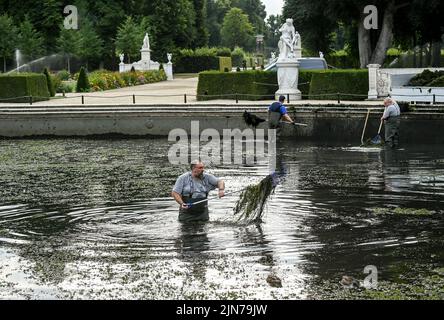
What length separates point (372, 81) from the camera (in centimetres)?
3719

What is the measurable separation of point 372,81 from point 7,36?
42.0 meters

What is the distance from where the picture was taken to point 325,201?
18.7 meters

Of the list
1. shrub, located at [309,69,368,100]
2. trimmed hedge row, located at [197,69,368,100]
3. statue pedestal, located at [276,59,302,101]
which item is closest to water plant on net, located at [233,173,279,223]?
trimmed hedge row, located at [197,69,368,100]

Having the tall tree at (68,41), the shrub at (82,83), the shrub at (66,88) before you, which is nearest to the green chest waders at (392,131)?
the shrub at (66,88)

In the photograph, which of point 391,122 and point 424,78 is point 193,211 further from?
point 424,78

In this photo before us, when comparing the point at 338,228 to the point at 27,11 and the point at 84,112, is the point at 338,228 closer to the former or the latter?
the point at 84,112

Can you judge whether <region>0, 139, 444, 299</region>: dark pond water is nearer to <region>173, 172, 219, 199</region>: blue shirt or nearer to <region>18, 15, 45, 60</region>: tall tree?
<region>173, 172, 219, 199</region>: blue shirt

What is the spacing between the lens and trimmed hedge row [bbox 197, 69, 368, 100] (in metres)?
37.2

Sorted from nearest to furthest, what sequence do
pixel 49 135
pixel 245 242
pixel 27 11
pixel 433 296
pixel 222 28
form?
pixel 433 296 < pixel 245 242 < pixel 49 135 < pixel 27 11 < pixel 222 28

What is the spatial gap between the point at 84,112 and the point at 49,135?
5.23 feet

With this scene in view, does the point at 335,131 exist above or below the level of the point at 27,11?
below

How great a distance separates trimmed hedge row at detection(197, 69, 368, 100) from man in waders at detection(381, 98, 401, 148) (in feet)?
25.5

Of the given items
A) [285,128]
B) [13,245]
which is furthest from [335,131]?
[13,245]

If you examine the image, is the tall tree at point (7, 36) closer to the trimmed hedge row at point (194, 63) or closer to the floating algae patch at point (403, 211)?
the trimmed hedge row at point (194, 63)
